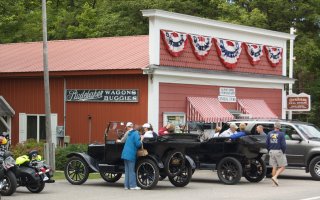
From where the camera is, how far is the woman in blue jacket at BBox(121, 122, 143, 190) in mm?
18359

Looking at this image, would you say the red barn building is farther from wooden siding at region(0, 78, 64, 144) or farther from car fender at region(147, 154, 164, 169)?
car fender at region(147, 154, 164, 169)

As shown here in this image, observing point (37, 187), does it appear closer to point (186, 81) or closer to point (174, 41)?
point (174, 41)

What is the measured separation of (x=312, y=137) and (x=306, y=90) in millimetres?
24081

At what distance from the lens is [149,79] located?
2688cm

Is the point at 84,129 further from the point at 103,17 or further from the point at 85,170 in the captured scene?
the point at 103,17

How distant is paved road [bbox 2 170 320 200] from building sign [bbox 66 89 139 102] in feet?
19.9

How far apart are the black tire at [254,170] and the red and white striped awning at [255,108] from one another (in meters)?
9.81

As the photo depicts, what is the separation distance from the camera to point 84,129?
28.9 metres

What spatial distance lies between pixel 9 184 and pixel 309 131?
11.2 m

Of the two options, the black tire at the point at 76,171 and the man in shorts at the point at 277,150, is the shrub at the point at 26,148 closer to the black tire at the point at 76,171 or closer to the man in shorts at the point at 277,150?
the black tire at the point at 76,171

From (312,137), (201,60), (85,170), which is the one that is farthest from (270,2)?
(85,170)

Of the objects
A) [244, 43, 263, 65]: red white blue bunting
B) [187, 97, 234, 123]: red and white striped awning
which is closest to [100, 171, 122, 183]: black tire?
[187, 97, 234, 123]: red and white striped awning

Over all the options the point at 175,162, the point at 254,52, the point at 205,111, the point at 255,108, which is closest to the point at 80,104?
the point at 205,111

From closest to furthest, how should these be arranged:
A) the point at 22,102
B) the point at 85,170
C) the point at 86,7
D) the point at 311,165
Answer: the point at 85,170, the point at 311,165, the point at 22,102, the point at 86,7
